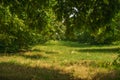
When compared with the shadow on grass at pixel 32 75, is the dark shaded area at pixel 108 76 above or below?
above

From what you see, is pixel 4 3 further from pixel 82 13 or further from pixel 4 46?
pixel 4 46

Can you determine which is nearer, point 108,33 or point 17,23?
point 108,33

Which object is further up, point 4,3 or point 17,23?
point 4,3

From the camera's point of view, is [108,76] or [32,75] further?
[32,75]

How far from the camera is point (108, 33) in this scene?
16500 mm

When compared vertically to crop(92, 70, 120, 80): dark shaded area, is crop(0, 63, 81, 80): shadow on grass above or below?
below

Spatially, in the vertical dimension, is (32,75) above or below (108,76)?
below

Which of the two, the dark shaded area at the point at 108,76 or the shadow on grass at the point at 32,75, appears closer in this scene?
the dark shaded area at the point at 108,76

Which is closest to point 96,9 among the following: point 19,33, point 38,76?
point 38,76

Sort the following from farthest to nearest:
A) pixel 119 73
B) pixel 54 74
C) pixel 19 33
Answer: pixel 19 33, pixel 54 74, pixel 119 73

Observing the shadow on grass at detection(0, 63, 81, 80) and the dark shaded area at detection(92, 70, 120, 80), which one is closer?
the dark shaded area at detection(92, 70, 120, 80)

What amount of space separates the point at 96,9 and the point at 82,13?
2.20 feet

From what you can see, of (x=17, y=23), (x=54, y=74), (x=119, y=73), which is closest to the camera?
(x=119, y=73)

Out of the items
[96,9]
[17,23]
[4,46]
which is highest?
[96,9]
